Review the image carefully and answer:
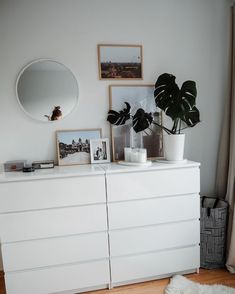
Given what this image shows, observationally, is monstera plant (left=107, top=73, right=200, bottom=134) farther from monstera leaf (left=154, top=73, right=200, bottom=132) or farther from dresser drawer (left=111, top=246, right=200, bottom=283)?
dresser drawer (left=111, top=246, right=200, bottom=283)

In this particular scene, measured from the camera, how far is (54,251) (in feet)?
6.22

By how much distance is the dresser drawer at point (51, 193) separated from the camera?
5.90 feet

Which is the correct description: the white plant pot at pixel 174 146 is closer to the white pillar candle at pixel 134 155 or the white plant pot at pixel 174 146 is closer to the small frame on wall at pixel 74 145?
the white pillar candle at pixel 134 155

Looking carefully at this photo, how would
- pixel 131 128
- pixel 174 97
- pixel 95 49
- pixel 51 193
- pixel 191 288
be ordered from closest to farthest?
pixel 51 193 < pixel 191 288 < pixel 174 97 < pixel 95 49 < pixel 131 128

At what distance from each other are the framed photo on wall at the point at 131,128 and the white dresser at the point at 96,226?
315 mm

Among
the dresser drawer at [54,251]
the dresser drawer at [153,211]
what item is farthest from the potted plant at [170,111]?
the dresser drawer at [54,251]

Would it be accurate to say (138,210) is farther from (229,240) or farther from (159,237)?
(229,240)

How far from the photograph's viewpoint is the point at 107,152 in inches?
90.6

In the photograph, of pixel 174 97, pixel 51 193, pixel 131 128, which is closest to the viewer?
pixel 51 193

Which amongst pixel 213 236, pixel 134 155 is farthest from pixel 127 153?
pixel 213 236

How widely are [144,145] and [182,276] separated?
119 cm

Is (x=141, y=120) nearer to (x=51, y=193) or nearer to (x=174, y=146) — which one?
(x=174, y=146)

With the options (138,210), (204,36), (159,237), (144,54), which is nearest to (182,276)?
(159,237)

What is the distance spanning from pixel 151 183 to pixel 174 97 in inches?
29.1
